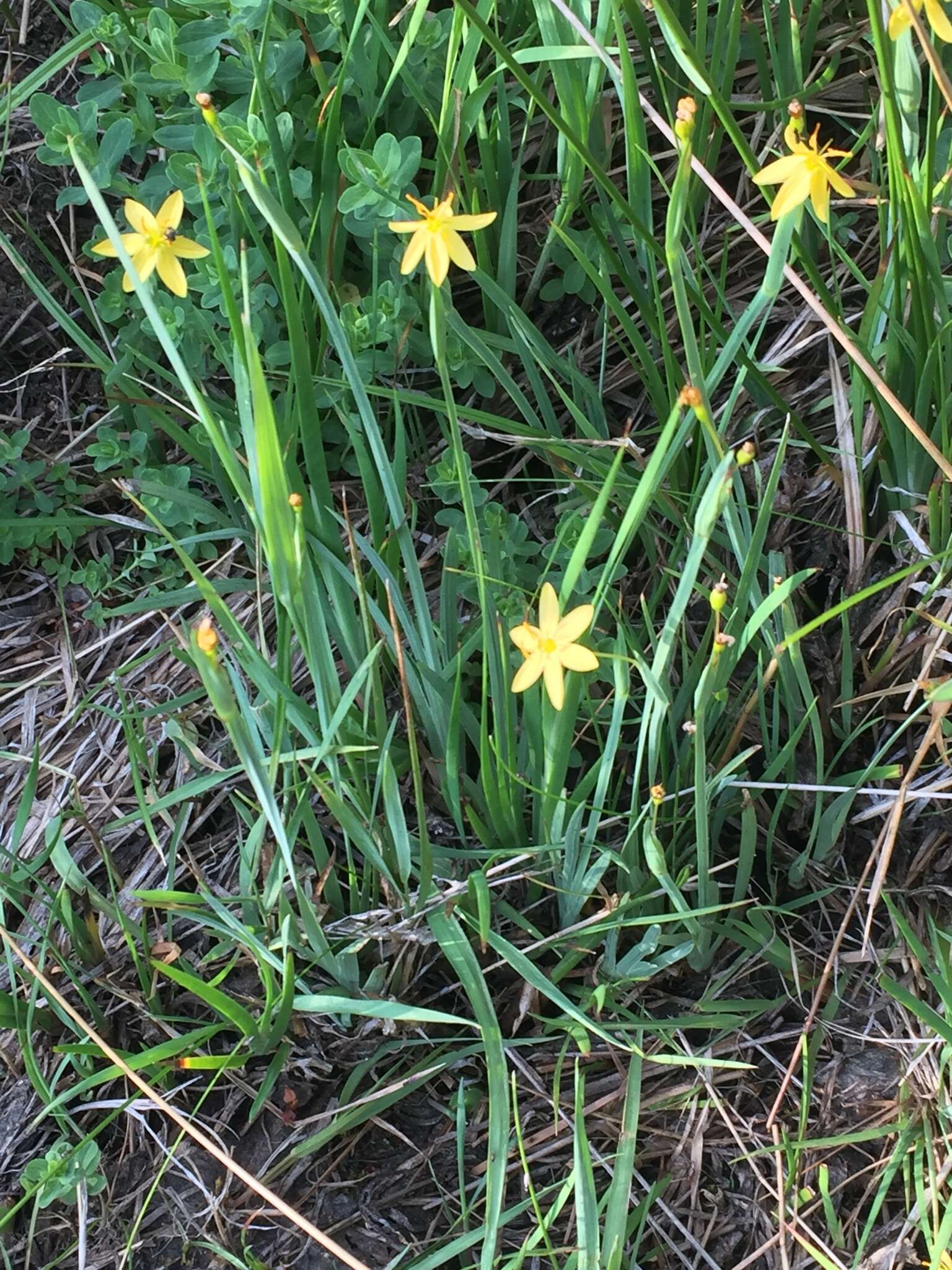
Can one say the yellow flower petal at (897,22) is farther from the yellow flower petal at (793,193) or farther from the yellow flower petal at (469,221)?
the yellow flower petal at (469,221)

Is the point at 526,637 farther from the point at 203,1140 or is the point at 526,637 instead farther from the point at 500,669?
the point at 203,1140

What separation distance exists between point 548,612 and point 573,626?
33 mm

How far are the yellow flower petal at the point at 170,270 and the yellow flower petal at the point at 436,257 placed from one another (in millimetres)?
294

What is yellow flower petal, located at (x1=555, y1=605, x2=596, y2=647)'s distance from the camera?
102cm

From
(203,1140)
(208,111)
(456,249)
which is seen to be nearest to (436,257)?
(456,249)

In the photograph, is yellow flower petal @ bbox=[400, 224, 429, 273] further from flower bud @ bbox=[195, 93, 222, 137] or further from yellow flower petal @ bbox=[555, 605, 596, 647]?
yellow flower petal @ bbox=[555, 605, 596, 647]

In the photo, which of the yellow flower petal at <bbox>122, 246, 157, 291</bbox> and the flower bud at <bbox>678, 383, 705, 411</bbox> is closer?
the flower bud at <bbox>678, 383, 705, 411</bbox>

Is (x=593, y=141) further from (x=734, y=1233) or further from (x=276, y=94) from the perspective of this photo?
(x=734, y=1233)

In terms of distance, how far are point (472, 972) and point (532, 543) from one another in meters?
0.61

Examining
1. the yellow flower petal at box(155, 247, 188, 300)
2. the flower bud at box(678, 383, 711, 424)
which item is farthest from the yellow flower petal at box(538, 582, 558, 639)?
the yellow flower petal at box(155, 247, 188, 300)

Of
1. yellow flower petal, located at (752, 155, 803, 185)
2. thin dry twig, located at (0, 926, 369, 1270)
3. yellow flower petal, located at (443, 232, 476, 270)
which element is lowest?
thin dry twig, located at (0, 926, 369, 1270)

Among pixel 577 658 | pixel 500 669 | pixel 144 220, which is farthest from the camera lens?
pixel 500 669

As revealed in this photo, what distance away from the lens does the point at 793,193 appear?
3.33 ft

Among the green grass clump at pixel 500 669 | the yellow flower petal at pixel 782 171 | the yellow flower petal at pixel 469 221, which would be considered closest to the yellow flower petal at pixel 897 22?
the green grass clump at pixel 500 669
